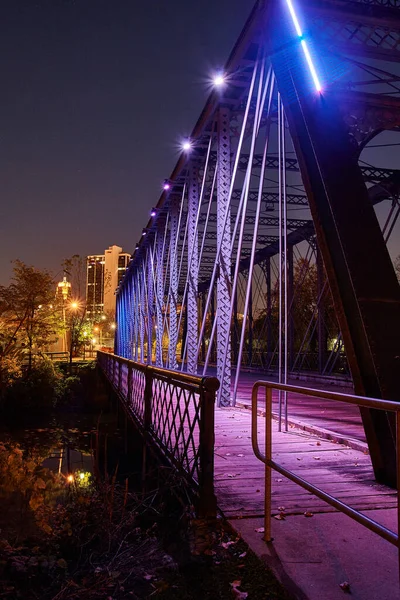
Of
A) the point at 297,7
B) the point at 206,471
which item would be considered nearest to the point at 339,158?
the point at 297,7

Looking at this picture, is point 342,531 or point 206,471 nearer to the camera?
point 342,531

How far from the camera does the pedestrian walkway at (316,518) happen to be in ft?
8.47

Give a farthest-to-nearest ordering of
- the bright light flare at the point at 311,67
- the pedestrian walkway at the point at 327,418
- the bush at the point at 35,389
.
Result: the bush at the point at 35,389 → the pedestrian walkway at the point at 327,418 → the bright light flare at the point at 311,67

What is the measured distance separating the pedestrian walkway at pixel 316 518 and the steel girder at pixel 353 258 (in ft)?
1.89

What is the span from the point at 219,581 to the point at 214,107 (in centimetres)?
931

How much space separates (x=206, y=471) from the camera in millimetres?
3795

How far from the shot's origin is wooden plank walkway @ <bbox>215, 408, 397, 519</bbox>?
3.86 meters

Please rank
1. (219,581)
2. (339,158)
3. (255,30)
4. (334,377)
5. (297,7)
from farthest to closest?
1. (334,377)
2. (255,30)
3. (297,7)
4. (339,158)
5. (219,581)

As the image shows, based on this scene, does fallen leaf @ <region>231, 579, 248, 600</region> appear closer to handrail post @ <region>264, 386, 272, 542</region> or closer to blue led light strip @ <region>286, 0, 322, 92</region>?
handrail post @ <region>264, 386, 272, 542</region>

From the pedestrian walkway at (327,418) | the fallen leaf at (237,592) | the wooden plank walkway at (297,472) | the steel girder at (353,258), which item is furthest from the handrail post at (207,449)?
the pedestrian walkway at (327,418)

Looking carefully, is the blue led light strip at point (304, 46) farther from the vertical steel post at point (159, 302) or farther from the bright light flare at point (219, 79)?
the vertical steel post at point (159, 302)

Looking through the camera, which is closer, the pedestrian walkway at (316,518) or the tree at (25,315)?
the pedestrian walkway at (316,518)

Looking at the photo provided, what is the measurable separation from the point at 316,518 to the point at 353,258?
228 cm

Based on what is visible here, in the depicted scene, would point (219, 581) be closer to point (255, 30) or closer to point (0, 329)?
point (255, 30)
